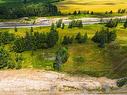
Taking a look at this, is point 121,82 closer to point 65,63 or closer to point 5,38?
point 65,63

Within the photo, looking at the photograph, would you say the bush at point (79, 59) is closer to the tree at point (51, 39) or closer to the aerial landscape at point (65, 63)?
the aerial landscape at point (65, 63)

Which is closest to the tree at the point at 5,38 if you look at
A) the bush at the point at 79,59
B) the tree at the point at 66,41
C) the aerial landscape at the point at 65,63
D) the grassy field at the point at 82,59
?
the aerial landscape at the point at 65,63

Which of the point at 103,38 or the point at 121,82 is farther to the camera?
the point at 103,38

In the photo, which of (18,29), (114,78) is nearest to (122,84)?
(114,78)

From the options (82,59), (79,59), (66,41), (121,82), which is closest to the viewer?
(121,82)

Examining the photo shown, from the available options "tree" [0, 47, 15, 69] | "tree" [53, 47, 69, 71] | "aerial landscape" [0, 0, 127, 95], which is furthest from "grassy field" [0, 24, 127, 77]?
"tree" [0, 47, 15, 69]

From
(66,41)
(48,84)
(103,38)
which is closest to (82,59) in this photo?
(66,41)
